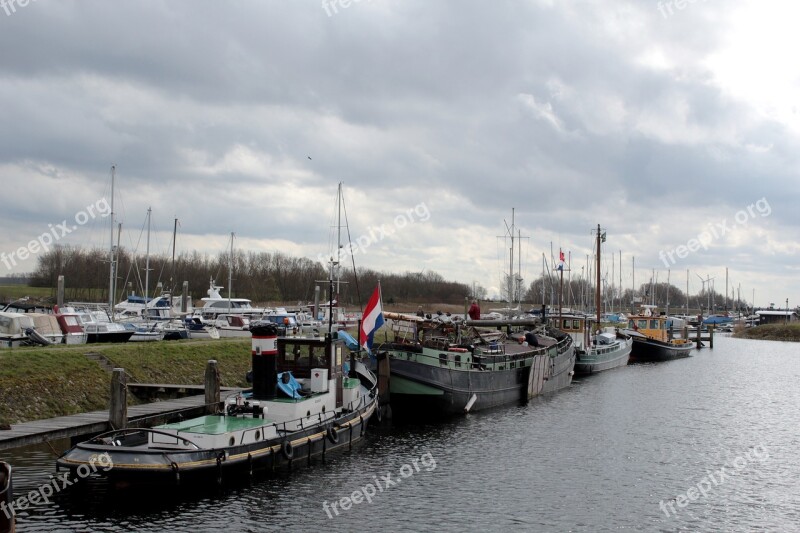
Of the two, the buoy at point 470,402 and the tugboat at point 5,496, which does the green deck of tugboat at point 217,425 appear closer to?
the tugboat at point 5,496

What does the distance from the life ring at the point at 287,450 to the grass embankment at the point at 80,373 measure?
11.2 m

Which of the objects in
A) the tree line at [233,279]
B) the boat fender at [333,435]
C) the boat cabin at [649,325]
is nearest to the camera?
the boat fender at [333,435]

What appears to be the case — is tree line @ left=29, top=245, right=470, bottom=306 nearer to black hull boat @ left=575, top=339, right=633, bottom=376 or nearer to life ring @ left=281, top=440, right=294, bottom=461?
black hull boat @ left=575, top=339, right=633, bottom=376

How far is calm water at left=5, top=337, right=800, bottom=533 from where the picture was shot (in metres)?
20.0

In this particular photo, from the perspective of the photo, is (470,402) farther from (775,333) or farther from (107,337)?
(775,333)

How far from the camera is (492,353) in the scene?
4300 cm

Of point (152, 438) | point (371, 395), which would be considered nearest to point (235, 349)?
point (371, 395)

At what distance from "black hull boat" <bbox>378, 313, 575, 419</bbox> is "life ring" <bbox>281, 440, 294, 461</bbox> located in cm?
1273

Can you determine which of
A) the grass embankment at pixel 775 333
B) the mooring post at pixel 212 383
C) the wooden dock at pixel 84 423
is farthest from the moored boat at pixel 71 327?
the grass embankment at pixel 775 333

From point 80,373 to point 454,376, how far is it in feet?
58.9

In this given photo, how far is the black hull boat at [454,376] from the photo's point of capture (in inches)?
1459

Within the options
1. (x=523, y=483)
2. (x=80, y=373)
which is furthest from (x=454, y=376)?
(x=80, y=373)

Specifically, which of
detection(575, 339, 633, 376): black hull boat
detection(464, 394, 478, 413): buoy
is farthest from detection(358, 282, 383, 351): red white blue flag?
detection(575, 339, 633, 376): black hull boat

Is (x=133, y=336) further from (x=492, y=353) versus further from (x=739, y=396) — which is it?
(x=739, y=396)
